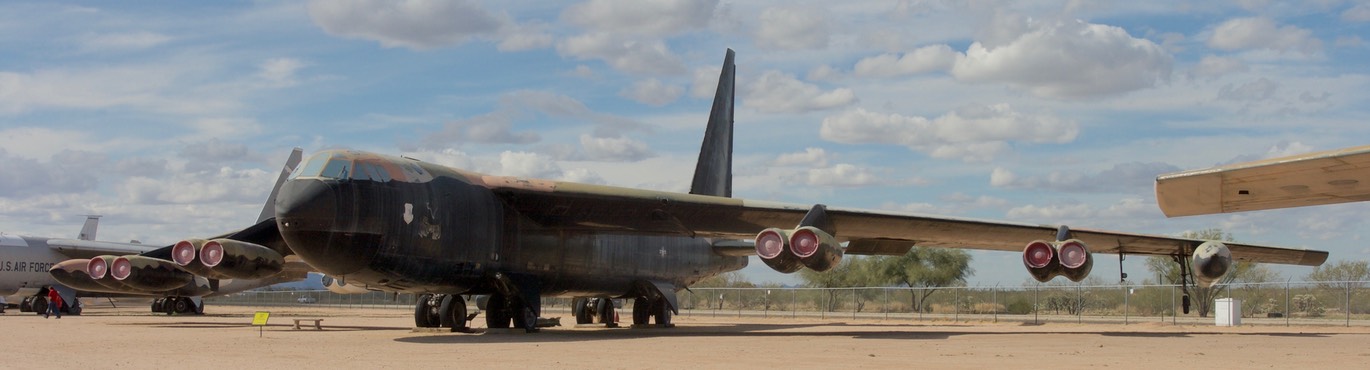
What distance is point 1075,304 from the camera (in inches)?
1971

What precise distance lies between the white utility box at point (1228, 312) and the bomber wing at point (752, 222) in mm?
6405

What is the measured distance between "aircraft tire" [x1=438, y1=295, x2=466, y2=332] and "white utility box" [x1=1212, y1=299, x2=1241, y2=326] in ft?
67.7

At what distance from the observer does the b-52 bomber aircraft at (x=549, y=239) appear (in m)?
19.1

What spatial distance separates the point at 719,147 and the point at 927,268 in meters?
40.7

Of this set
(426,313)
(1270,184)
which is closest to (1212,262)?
(426,313)

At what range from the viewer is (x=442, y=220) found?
20547mm

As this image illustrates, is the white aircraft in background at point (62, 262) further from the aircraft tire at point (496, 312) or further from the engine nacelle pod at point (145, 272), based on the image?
the aircraft tire at point (496, 312)

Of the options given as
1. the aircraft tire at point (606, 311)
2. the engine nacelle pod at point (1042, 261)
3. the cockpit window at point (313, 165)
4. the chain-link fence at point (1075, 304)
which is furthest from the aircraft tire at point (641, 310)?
the chain-link fence at point (1075, 304)

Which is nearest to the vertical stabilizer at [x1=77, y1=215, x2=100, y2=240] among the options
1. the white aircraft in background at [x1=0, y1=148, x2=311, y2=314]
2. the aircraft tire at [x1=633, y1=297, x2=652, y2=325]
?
the white aircraft in background at [x1=0, y1=148, x2=311, y2=314]

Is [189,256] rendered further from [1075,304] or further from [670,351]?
[1075,304]

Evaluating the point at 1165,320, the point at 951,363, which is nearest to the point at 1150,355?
the point at 951,363

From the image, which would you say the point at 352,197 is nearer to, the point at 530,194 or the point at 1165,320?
the point at 530,194

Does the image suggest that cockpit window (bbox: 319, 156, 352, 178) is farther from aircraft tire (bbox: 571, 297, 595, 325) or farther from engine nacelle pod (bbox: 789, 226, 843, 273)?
aircraft tire (bbox: 571, 297, 595, 325)

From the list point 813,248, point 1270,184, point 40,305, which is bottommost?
point 40,305
